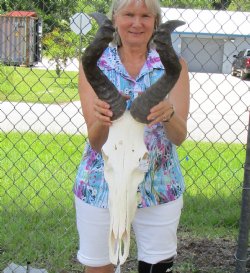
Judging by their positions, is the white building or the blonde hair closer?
the blonde hair

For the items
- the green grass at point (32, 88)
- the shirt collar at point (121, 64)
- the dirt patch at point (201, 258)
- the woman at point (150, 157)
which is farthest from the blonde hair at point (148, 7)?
the green grass at point (32, 88)

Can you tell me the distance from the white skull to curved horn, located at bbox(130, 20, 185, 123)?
65 millimetres

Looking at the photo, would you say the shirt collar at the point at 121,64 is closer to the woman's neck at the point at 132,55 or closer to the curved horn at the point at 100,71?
the woman's neck at the point at 132,55

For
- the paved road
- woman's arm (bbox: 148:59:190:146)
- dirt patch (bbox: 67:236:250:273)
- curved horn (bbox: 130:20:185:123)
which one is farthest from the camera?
the paved road

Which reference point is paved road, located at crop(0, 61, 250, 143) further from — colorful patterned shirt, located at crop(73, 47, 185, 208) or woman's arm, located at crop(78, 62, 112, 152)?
woman's arm, located at crop(78, 62, 112, 152)

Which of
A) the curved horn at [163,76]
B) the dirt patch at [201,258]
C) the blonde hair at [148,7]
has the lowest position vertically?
the dirt patch at [201,258]

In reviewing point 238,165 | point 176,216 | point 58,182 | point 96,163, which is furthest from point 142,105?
point 238,165

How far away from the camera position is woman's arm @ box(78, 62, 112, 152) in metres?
2.11

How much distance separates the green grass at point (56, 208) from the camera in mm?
4320

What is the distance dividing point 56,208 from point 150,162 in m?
2.75

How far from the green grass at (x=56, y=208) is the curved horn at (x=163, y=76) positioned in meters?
2.28

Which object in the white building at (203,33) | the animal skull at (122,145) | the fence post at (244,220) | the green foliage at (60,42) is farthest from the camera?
the green foliage at (60,42)

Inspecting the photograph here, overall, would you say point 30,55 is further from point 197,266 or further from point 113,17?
point 113,17

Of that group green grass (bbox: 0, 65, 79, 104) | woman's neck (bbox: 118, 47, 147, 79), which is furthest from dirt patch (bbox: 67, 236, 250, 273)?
woman's neck (bbox: 118, 47, 147, 79)
